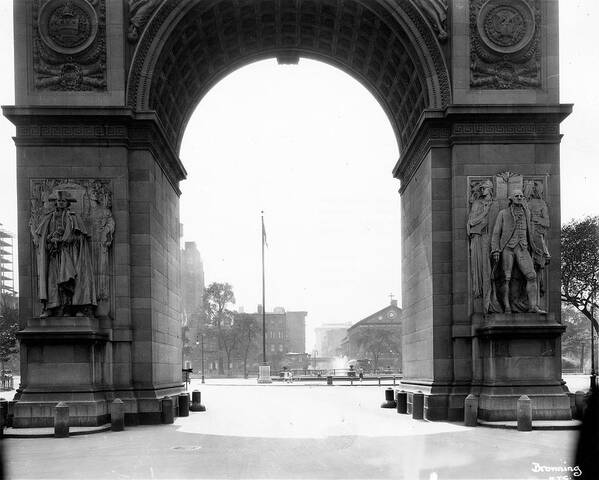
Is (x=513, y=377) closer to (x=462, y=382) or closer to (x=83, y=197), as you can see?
(x=462, y=382)

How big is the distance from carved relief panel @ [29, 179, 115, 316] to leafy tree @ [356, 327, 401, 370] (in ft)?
322

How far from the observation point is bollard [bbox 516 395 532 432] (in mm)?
21359

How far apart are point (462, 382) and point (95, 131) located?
14142 millimetres

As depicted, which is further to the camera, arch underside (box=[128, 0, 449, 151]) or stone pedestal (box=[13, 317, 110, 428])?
arch underside (box=[128, 0, 449, 151])

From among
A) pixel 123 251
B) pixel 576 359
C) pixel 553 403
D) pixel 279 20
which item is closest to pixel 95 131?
pixel 123 251

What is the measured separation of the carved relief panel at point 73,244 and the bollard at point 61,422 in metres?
3.45

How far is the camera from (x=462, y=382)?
24594 mm

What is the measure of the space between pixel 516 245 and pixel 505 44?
6656 mm

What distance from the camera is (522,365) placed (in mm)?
23625

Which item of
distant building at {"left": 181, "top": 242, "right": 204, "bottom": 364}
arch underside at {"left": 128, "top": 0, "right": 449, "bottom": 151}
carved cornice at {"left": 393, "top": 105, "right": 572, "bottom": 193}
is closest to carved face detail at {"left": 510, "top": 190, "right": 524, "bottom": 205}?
carved cornice at {"left": 393, "top": 105, "right": 572, "bottom": 193}

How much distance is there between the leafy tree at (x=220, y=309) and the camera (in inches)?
4560

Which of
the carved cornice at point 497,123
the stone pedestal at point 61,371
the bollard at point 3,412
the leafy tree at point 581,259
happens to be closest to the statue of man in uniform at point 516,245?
the carved cornice at point 497,123

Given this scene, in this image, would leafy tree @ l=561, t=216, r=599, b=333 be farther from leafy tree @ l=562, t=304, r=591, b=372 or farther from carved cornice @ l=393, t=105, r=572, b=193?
leafy tree @ l=562, t=304, r=591, b=372

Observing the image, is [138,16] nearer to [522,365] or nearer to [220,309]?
[522,365]
